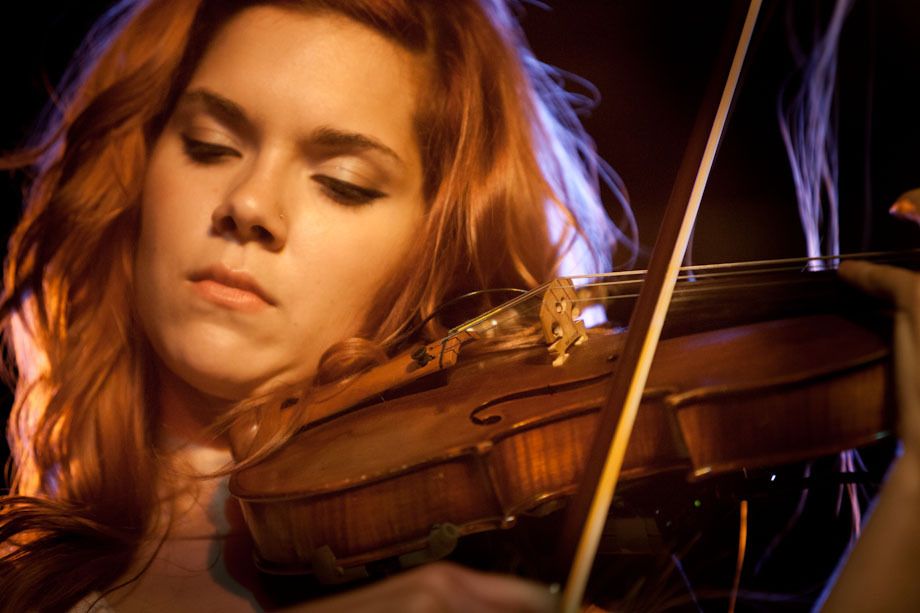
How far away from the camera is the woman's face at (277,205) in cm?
104

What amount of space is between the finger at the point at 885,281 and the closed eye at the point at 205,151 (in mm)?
904

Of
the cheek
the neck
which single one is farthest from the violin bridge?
the neck

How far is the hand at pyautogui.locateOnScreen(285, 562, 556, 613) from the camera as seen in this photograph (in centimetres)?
64

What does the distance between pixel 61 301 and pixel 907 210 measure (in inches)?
54.1

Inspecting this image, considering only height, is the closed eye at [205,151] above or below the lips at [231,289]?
above

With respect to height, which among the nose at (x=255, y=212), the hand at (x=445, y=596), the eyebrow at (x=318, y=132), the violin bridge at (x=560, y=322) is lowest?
the hand at (x=445, y=596)

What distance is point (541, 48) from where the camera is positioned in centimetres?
132

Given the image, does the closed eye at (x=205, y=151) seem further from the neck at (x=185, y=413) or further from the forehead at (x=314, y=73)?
the neck at (x=185, y=413)

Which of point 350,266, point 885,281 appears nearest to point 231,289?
point 350,266

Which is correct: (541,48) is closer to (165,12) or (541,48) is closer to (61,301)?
(165,12)

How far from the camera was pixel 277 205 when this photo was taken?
103 centimetres

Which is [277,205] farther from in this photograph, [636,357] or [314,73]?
[636,357]

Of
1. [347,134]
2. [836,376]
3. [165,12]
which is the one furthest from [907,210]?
[165,12]

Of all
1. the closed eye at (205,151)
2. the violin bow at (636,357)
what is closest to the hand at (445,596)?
the violin bow at (636,357)
